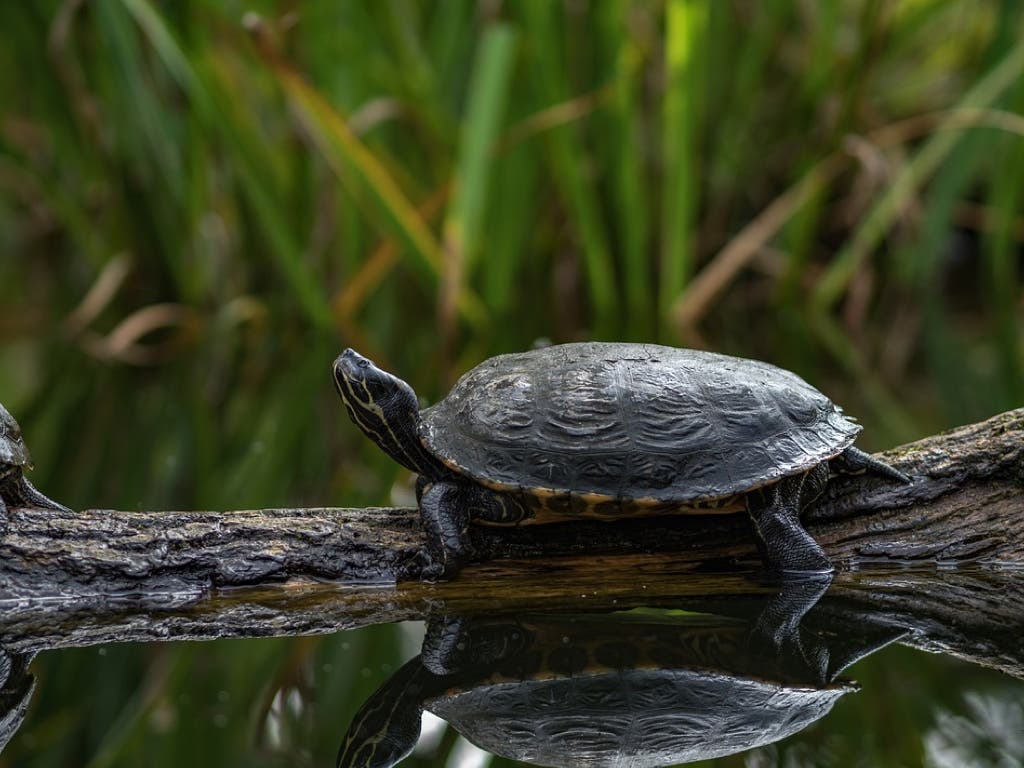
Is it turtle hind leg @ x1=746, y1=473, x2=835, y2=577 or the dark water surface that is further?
turtle hind leg @ x1=746, y1=473, x2=835, y2=577

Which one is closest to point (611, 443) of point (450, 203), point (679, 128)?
point (679, 128)

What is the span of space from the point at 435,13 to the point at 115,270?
2635 millimetres

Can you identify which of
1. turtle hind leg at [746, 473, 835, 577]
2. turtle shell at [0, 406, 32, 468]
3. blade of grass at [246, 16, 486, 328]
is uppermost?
blade of grass at [246, 16, 486, 328]

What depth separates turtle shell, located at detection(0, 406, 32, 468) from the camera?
2762mm

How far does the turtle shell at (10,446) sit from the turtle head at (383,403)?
0.77 m

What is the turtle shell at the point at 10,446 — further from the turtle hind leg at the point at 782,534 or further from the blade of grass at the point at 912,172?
the blade of grass at the point at 912,172

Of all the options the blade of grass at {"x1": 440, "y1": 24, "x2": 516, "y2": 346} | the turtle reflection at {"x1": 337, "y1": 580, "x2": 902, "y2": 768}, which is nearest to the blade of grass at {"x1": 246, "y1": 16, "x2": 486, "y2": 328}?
the blade of grass at {"x1": 440, "y1": 24, "x2": 516, "y2": 346}

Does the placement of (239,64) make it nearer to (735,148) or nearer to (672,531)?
(735,148)

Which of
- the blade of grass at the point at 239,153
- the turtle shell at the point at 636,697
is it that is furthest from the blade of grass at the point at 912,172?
the turtle shell at the point at 636,697

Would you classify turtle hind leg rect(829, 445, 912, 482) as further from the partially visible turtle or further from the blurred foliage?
the partially visible turtle

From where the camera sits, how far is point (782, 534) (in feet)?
9.34

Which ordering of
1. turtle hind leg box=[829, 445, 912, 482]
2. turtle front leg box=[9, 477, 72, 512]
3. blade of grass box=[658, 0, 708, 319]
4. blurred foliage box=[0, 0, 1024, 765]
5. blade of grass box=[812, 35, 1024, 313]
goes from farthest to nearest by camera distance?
1. blade of grass box=[812, 35, 1024, 313]
2. blade of grass box=[658, 0, 708, 319]
3. blurred foliage box=[0, 0, 1024, 765]
4. turtle hind leg box=[829, 445, 912, 482]
5. turtle front leg box=[9, 477, 72, 512]

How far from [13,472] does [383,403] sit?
2.90 ft

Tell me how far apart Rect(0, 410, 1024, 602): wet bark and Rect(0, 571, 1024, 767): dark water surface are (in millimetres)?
139
